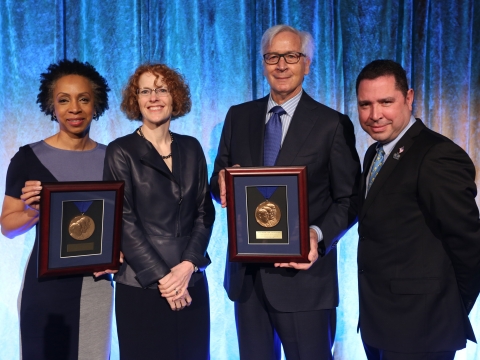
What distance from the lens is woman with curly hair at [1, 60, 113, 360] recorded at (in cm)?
215

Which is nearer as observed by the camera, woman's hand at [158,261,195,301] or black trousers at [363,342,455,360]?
black trousers at [363,342,455,360]

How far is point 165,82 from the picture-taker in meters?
2.25

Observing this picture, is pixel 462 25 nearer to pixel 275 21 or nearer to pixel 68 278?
pixel 275 21

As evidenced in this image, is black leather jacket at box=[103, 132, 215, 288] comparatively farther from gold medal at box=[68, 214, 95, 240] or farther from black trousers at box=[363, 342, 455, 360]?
black trousers at box=[363, 342, 455, 360]

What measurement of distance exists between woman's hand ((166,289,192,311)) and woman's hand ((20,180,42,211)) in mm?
685

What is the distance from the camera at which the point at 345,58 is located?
328 cm

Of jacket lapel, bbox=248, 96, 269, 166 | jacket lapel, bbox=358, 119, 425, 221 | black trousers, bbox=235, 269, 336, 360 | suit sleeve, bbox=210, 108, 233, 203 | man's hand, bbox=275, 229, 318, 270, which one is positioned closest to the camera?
jacket lapel, bbox=358, 119, 425, 221

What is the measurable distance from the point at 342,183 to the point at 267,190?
16.1 inches

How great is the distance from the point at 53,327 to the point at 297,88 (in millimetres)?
1498

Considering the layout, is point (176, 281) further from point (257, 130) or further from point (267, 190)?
point (257, 130)

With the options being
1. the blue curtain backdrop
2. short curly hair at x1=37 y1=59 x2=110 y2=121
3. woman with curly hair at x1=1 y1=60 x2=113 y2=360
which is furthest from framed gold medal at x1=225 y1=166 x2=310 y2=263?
the blue curtain backdrop

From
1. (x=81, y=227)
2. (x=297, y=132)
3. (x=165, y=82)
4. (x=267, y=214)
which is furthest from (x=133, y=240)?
(x=297, y=132)

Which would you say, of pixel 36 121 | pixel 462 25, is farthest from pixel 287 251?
pixel 462 25

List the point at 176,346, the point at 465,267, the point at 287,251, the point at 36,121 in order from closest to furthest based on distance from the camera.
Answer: the point at 465,267 < the point at 287,251 < the point at 176,346 < the point at 36,121
